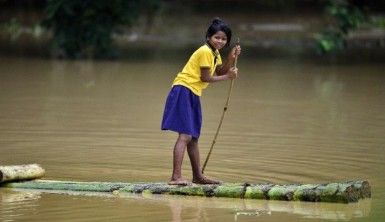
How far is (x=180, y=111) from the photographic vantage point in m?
8.56

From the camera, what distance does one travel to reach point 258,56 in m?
25.8

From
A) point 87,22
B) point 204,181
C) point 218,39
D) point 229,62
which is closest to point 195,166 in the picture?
point 204,181

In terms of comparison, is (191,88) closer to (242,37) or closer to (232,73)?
(232,73)

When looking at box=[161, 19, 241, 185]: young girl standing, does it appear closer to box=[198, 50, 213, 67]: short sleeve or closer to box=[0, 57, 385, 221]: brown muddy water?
box=[198, 50, 213, 67]: short sleeve

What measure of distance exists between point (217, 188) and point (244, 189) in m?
0.24


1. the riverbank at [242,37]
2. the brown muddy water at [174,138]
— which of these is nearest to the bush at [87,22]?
the riverbank at [242,37]

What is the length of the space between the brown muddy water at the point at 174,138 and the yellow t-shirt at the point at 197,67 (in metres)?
0.97

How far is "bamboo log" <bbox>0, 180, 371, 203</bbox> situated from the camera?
7.95 meters

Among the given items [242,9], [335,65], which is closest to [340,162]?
[335,65]

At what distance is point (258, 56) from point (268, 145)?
14399 mm

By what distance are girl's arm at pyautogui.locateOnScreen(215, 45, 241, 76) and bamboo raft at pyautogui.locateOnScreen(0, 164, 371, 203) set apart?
1.01 meters

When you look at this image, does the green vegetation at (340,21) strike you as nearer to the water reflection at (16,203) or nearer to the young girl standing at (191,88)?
the young girl standing at (191,88)

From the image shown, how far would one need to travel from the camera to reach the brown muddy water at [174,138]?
25.8 feet

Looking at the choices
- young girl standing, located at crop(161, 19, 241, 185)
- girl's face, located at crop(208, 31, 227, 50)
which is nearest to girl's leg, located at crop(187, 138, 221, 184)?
young girl standing, located at crop(161, 19, 241, 185)
